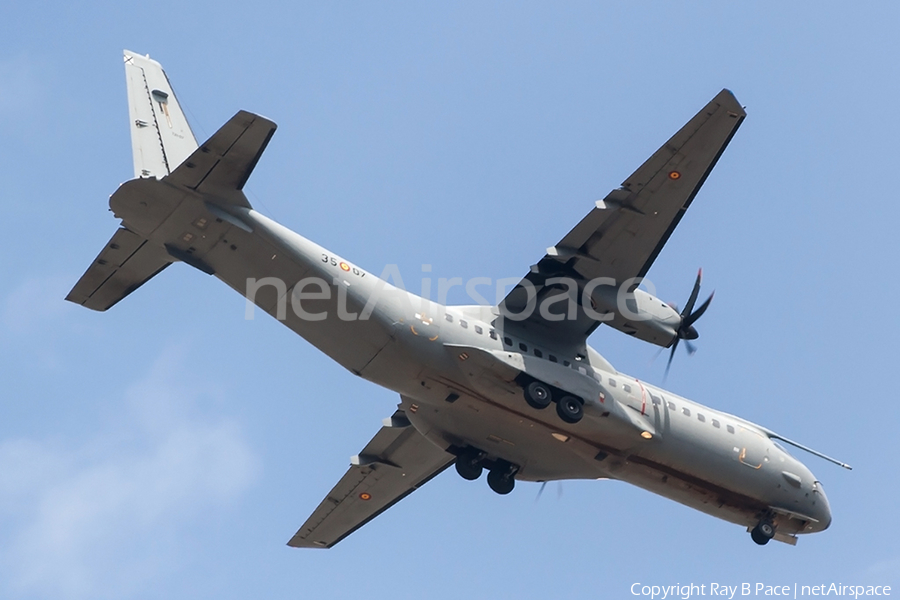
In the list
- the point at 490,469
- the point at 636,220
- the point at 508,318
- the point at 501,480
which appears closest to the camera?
the point at 636,220

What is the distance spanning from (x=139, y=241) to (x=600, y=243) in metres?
9.79

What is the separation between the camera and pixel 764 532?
28.5m

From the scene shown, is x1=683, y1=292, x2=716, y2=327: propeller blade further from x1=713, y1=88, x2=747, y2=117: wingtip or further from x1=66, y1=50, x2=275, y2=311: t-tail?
x1=66, y1=50, x2=275, y2=311: t-tail

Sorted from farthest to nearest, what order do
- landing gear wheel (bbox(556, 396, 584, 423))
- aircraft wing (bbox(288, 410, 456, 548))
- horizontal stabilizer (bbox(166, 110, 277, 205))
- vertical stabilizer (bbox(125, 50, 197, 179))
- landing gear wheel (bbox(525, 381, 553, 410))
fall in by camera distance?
aircraft wing (bbox(288, 410, 456, 548)) < landing gear wheel (bbox(556, 396, 584, 423)) < landing gear wheel (bbox(525, 381, 553, 410)) < vertical stabilizer (bbox(125, 50, 197, 179)) < horizontal stabilizer (bbox(166, 110, 277, 205))

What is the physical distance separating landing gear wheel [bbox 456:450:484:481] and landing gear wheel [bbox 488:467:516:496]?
0.40 meters

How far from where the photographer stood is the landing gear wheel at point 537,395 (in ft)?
80.2

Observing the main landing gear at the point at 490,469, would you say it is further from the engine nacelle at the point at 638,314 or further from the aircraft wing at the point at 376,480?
the engine nacelle at the point at 638,314

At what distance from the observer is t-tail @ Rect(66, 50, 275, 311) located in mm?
22156

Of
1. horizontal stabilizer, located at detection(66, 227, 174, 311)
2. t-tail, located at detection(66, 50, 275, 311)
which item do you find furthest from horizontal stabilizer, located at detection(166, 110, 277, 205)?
horizontal stabilizer, located at detection(66, 227, 174, 311)

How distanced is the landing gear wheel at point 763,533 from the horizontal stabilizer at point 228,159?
15.2m

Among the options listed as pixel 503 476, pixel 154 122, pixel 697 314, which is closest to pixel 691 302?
pixel 697 314

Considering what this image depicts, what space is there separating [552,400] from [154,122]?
34.3 ft

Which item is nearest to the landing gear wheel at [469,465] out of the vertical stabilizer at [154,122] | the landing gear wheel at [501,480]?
the landing gear wheel at [501,480]

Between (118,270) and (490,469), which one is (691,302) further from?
(118,270)
